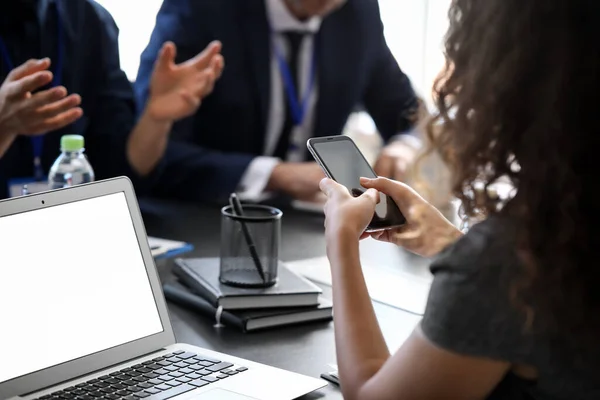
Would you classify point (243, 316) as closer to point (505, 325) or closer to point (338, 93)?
point (505, 325)

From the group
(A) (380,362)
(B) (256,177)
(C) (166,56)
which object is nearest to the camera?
(A) (380,362)

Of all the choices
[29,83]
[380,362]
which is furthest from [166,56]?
[380,362]

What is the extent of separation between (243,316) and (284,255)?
1.43ft

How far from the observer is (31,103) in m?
1.71

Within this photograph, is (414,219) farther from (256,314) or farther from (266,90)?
(266,90)

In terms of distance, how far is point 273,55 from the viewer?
2689mm

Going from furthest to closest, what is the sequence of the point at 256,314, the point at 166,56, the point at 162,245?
the point at 166,56
the point at 162,245
the point at 256,314

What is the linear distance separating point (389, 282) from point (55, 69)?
1.13 metres

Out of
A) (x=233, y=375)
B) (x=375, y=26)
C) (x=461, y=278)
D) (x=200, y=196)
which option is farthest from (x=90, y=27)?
(x=461, y=278)

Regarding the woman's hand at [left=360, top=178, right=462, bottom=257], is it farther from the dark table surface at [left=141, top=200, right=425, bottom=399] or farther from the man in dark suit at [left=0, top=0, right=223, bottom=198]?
the man in dark suit at [left=0, top=0, right=223, bottom=198]

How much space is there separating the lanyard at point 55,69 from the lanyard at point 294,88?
752mm

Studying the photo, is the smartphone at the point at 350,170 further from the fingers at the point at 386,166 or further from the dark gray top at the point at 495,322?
the fingers at the point at 386,166

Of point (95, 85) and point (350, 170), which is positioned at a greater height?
point (95, 85)

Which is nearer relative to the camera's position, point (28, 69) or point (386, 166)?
point (28, 69)
